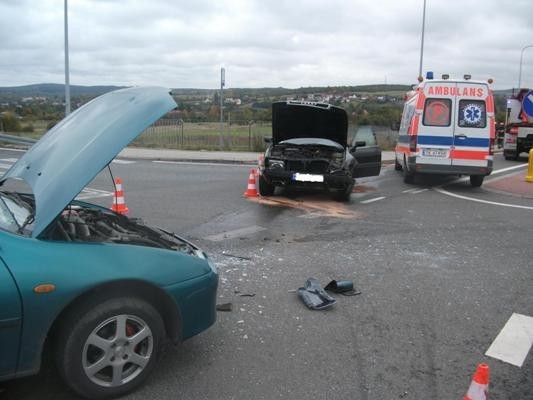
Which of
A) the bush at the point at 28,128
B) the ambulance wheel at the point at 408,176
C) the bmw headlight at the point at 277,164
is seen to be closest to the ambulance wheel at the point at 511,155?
the ambulance wheel at the point at 408,176

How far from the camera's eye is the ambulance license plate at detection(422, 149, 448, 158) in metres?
12.5

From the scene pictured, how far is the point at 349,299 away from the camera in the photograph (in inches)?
198

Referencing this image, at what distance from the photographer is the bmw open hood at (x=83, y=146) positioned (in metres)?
2.97

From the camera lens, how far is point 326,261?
627 centimetres

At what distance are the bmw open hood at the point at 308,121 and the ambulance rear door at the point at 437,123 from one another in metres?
2.26

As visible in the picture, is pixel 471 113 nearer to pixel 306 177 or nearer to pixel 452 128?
pixel 452 128

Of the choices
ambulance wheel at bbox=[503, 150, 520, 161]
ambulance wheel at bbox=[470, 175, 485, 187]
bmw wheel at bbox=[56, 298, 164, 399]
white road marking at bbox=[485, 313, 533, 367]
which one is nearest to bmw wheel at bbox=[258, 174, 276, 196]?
ambulance wheel at bbox=[470, 175, 485, 187]

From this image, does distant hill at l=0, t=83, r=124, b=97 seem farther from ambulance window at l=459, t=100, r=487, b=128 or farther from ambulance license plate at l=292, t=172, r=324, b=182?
ambulance window at l=459, t=100, r=487, b=128

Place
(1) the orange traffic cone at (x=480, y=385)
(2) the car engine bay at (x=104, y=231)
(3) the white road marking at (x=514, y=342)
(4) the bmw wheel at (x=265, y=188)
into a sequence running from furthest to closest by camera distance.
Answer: (4) the bmw wheel at (x=265, y=188) < (3) the white road marking at (x=514, y=342) < (2) the car engine bay at (x=104, y=231) < (1) the orange traffic cone at (x=480, y=385)

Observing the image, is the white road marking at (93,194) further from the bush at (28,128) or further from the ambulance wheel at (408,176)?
the bush at (28,128)

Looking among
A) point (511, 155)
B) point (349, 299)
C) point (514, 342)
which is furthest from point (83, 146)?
point (511, 155)

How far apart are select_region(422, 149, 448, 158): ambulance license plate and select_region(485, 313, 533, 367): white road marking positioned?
8.30 metres

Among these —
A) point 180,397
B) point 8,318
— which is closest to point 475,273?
point 180,397

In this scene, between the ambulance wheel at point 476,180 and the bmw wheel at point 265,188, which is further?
the ambulance wheel at point 476,180
